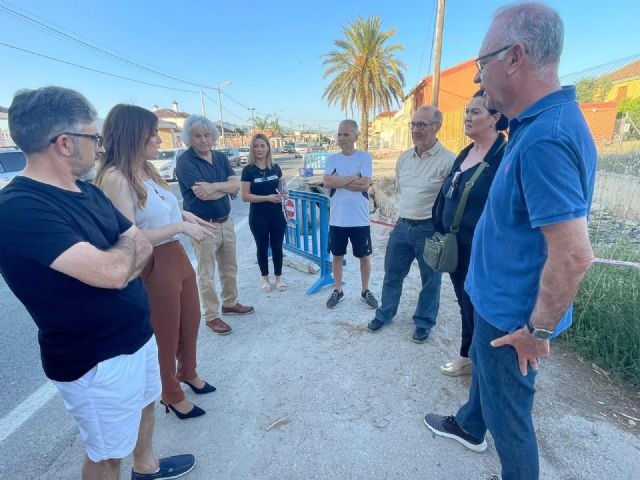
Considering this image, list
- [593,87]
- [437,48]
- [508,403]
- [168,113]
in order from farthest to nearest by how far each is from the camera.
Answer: [168,113] < [437,48] < [593,87] < [508,403]

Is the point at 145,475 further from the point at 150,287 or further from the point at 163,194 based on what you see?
the point at 163,194

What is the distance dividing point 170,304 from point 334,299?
2016mm

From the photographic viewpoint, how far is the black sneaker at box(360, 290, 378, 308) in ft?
12.2

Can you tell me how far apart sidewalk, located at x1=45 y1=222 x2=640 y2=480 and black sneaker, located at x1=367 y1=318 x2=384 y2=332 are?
0.21 ft

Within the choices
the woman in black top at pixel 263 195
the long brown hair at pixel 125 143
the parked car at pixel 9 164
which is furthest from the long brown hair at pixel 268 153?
the parked car at pixel 9 164

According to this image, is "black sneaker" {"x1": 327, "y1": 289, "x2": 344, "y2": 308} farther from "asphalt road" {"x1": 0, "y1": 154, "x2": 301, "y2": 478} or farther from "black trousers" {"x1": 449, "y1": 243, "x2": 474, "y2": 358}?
"asphalt road" {"x1": 0, "y1": 154, "x2": 301, "y2": 478}

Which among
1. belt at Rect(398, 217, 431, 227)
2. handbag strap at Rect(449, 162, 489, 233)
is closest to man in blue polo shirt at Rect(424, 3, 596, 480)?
handbag strap at Rect(449, 162, 489, 233)

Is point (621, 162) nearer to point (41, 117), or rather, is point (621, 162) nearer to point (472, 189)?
point (472, 189)

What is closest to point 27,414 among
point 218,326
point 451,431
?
point 218,326

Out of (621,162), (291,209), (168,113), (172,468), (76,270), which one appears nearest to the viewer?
(76,270)

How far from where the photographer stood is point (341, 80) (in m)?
21.4

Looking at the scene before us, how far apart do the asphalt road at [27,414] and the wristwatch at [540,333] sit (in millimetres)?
2592

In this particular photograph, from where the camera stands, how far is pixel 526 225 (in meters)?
1.25

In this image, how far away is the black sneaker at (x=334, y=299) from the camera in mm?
3746
